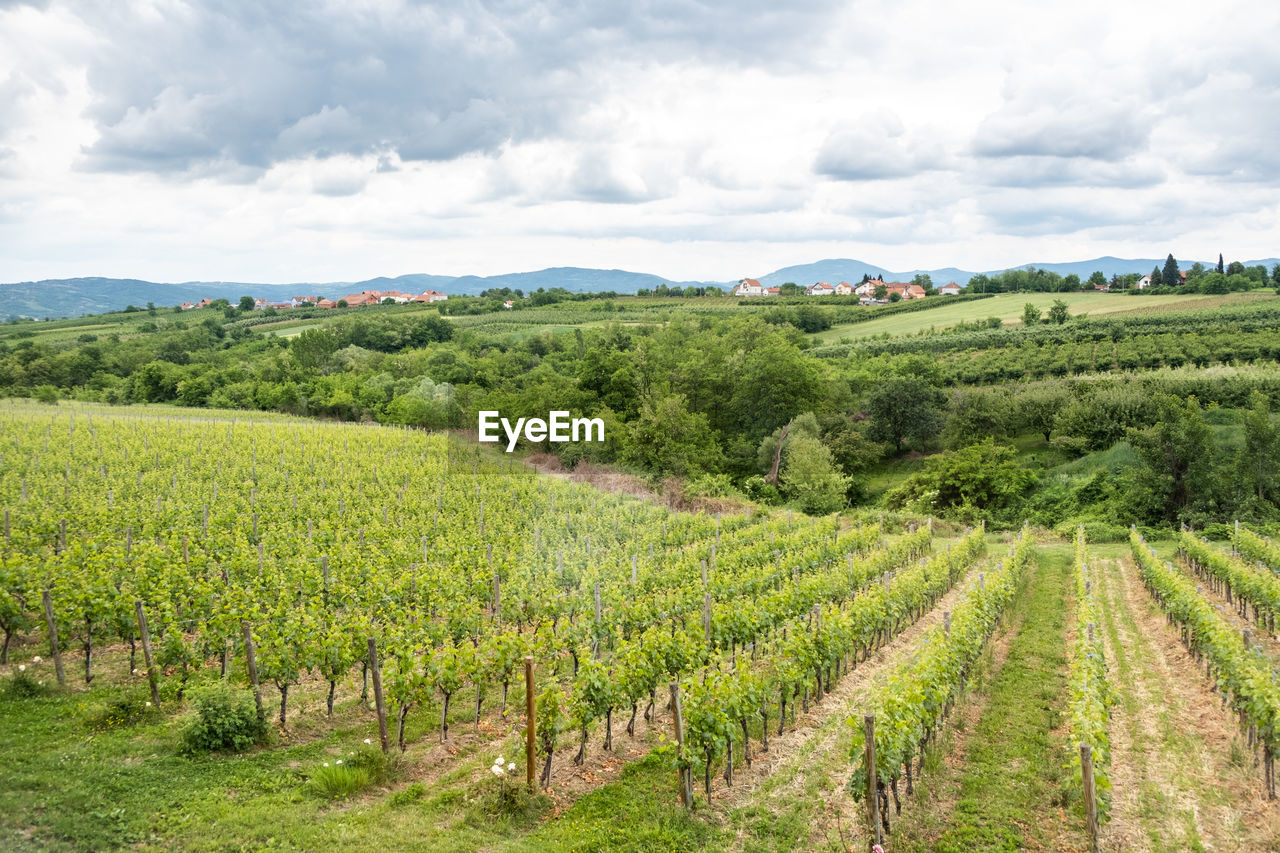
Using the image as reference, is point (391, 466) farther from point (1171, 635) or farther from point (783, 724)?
point (1171, 635)

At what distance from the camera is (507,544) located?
18375 mm

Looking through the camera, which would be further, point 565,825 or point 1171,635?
point 1171,635

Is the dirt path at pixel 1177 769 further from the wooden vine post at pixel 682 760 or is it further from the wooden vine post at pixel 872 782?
the wooden vine post at pixel 682 760

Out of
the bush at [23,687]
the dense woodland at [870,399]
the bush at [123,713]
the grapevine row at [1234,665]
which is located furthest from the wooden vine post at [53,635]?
the dense woodland at [870,399]

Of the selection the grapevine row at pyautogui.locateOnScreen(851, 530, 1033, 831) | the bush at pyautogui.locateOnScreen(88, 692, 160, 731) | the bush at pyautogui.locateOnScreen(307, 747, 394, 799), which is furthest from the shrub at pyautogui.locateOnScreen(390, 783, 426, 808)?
the grapevine row at pyautogui.locateOnScreen(851, 530, 1033, 831)

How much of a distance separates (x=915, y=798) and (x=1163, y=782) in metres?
3.01

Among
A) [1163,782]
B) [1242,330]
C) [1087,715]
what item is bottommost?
[1163,782]

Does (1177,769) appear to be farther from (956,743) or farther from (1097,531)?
(1097,531)

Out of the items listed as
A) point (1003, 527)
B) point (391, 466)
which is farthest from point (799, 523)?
point (391, 466)

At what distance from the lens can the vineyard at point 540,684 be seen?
294 inches

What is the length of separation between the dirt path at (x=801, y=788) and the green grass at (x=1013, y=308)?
70431 millimetres

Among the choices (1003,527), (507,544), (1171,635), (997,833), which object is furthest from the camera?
(1003,527)

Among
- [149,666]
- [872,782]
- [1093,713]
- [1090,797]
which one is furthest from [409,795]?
[1093,713]

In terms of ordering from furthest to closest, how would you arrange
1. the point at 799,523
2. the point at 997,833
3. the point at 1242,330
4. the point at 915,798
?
the point at 1242,330 → the point at 799,523 → the point at 915,798 → the point at 997,833
